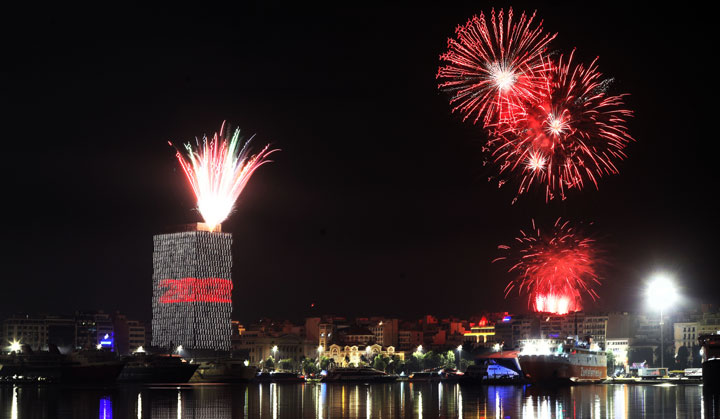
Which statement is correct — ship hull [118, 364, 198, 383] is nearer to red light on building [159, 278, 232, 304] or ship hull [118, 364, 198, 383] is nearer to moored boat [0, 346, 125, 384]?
moored boat [0, 346, 125, 384]

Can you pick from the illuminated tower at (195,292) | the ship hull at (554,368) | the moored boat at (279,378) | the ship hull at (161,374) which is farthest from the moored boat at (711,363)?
the illuminated tower at (195,292)

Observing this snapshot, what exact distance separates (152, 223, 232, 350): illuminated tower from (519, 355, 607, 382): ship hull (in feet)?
192

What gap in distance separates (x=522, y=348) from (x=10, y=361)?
2878 inches

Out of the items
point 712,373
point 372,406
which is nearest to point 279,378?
point 712,373

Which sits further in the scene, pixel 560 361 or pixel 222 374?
pixel 222 374

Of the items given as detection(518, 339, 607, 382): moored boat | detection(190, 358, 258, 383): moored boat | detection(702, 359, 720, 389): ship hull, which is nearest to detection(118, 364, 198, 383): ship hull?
detection(190, 358, 258, 383): moored boat

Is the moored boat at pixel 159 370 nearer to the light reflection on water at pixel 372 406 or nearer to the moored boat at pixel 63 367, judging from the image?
the moored boat at pixel 63 367

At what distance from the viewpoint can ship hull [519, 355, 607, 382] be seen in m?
130

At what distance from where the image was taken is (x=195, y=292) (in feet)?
570

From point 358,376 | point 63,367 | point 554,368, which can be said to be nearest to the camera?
point 554,368

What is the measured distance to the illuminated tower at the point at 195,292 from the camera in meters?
173

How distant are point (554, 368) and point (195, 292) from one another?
66.6 m

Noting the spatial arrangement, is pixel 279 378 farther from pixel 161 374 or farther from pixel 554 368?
pixel 554 368

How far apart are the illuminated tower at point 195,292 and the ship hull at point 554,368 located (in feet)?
192
